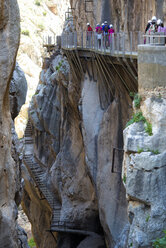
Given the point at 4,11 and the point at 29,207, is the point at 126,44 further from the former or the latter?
the point at 29,207

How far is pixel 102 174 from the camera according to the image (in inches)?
827

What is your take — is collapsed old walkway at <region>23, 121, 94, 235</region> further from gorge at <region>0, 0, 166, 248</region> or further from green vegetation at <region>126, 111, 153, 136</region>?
green vegetation at <region>126, 111, 153, 136</region>

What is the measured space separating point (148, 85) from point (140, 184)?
2889mm

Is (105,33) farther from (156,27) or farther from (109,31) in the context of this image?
(156,27)

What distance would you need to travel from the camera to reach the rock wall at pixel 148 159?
12734 millimetres

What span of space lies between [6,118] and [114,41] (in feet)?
19.5

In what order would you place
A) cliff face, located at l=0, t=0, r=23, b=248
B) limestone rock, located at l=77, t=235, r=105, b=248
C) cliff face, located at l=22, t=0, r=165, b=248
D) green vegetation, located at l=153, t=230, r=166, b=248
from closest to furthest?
green vegetation, located at l=153, t=230, r=166, b=248 < cliff face, located at l=0, t=0, r=23, b=248 < cliff face, located at l=22, t=0, r=165, b=248 < limestone rock, located at l=77, t=235, r=105, b=248

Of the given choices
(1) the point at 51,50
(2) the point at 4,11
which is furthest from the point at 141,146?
(1) the point at 51,50

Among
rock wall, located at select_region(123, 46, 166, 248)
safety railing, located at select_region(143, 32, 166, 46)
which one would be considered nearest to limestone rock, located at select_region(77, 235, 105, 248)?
rock wall, located at select_region(123, 46, 166, 248)

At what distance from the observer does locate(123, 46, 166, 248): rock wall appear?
12.7m

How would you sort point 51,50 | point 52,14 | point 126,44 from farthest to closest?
point 52,14 < point 51,50 < point 126,44

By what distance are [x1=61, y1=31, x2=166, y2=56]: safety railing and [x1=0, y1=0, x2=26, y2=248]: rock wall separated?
4.11 meters

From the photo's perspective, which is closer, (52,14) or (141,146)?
(141,146)

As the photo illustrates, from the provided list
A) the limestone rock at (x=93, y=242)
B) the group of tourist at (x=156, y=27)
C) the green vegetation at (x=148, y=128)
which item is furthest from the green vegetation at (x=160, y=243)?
the limestone rock at (x=93, y=242)
